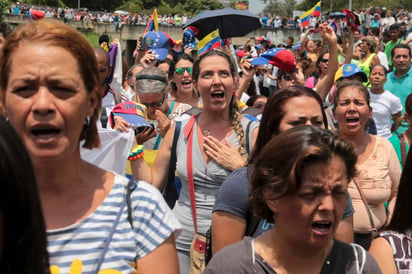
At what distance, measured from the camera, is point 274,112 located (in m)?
2.98

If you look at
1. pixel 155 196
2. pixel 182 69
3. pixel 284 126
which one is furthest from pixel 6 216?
pixel 182 69

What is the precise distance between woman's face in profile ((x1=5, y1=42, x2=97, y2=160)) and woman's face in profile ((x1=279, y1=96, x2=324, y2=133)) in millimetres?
1166

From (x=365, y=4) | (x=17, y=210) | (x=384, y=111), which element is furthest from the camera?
(x=365, y=4)

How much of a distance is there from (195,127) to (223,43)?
12.1ft

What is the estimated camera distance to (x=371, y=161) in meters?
4.22

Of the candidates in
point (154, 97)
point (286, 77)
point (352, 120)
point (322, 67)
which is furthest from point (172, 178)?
point (322, 67)

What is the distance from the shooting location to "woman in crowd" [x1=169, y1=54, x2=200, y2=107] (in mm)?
6352

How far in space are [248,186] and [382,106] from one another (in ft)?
15.7

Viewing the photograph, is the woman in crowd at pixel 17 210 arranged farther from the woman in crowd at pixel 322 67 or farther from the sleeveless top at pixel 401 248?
the woman in crowd at pixel 322 67

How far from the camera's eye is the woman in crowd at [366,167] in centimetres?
394

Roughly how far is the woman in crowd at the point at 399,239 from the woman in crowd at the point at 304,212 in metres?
0.38

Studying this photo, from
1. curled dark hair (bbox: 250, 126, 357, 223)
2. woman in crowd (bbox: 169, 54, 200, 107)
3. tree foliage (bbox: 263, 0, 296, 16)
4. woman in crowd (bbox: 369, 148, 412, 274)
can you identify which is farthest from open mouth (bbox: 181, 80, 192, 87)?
tree foliage (bbox: 263, 0, 296, 16)

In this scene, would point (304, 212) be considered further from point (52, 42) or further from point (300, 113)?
point (52, 42)

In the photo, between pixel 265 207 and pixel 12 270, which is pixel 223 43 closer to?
pixel 265 207
